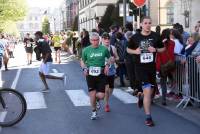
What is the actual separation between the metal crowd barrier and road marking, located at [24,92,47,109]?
3.07 metres

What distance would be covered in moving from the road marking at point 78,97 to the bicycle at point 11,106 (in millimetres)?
2712

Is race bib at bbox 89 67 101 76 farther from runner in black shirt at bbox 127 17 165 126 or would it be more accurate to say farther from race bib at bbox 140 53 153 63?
race bib at bbox 140 53 153 63

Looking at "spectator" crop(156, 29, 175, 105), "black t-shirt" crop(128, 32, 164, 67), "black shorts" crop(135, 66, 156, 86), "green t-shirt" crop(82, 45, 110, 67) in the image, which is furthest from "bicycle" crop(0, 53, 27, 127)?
"spectator" crop(156, 29, 175, 105)

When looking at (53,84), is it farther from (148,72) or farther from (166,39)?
(148,72)

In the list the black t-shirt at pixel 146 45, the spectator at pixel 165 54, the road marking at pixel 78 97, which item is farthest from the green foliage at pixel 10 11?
the black t-shirt at pixel 146 45

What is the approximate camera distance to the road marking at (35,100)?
36.8 ft

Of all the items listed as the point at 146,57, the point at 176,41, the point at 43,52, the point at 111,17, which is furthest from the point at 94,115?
the point at 111,17

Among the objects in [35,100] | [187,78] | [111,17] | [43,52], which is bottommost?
[35,100]

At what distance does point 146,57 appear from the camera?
28.4ft

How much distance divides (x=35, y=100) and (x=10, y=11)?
58.8 m

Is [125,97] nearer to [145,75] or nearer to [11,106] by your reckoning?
[145,75]

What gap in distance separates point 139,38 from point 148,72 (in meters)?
0.62

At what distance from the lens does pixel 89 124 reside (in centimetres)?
885

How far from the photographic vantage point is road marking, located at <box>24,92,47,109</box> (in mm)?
11219
